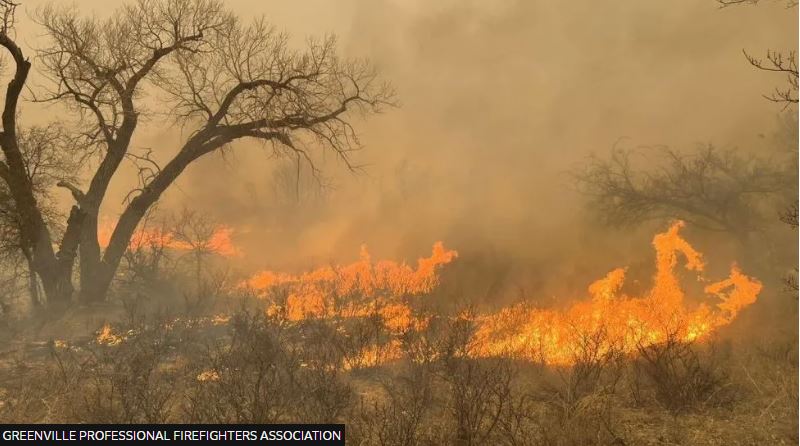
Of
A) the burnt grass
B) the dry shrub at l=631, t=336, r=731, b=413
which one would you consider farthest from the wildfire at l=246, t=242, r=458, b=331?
the dry shrub at l=631, t=336, r=731, b=413

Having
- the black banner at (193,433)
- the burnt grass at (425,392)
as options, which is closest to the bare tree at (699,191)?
the burnt grass at (425,392)

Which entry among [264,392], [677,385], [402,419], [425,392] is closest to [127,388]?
[264,392]

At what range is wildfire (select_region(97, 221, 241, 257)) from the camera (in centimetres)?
2108

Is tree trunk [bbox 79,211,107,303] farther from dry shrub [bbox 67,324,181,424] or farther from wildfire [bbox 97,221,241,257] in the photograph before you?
wildfire [bbox 97,221,241,257]

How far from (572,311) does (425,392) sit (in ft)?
23.2

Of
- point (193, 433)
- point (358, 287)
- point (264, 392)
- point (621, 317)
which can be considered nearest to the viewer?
point (193, 433)

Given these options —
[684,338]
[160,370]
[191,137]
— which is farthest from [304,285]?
[684,338]

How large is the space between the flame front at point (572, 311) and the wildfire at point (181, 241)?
7.29 meters

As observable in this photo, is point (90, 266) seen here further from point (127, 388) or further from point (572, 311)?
point (572, 311)

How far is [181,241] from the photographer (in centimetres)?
2312

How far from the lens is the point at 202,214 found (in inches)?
1001

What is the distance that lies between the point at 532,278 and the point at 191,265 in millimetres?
16492

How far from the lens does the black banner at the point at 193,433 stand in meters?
5.02

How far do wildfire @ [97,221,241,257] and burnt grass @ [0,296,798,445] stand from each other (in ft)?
39.0
